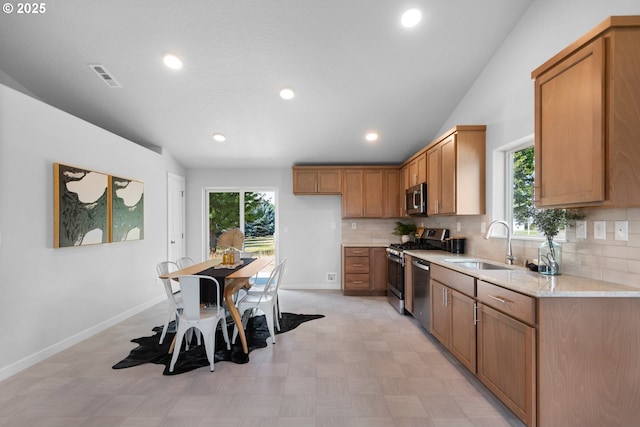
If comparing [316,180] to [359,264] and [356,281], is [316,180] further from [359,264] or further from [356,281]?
[356,281]

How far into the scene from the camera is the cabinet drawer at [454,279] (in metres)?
2.41

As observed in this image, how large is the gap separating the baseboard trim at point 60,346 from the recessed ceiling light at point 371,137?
13.6 feet

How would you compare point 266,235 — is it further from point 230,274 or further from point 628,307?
point 628,307

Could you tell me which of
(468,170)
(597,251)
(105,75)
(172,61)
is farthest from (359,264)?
(105,75)

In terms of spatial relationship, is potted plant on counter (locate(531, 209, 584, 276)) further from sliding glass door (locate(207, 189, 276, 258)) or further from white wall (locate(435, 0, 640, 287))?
sliding glass door (locate(207, 189, 276, 258))

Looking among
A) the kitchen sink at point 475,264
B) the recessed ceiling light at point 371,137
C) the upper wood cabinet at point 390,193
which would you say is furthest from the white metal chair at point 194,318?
the upper wood cabinet at point 390,193

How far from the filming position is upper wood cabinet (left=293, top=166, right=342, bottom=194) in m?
5.55

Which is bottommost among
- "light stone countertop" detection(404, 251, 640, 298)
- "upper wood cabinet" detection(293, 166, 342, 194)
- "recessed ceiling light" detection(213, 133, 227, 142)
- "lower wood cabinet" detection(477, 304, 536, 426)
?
"lower wood cabinet" detection(477, 304, 536, 426)

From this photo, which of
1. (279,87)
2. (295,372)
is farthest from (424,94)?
(295,372)

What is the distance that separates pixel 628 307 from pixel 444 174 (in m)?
2.21

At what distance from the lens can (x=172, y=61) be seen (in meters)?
3.24

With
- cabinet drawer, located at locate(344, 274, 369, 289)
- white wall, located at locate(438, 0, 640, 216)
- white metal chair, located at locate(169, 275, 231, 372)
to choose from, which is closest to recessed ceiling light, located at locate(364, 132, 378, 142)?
white wall, located at locate(438, 0, 640, 216)

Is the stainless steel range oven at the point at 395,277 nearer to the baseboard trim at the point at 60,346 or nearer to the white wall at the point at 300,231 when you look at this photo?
the white wall at the point at 300,231

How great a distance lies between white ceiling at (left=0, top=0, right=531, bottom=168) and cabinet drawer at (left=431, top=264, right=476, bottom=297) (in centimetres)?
220
